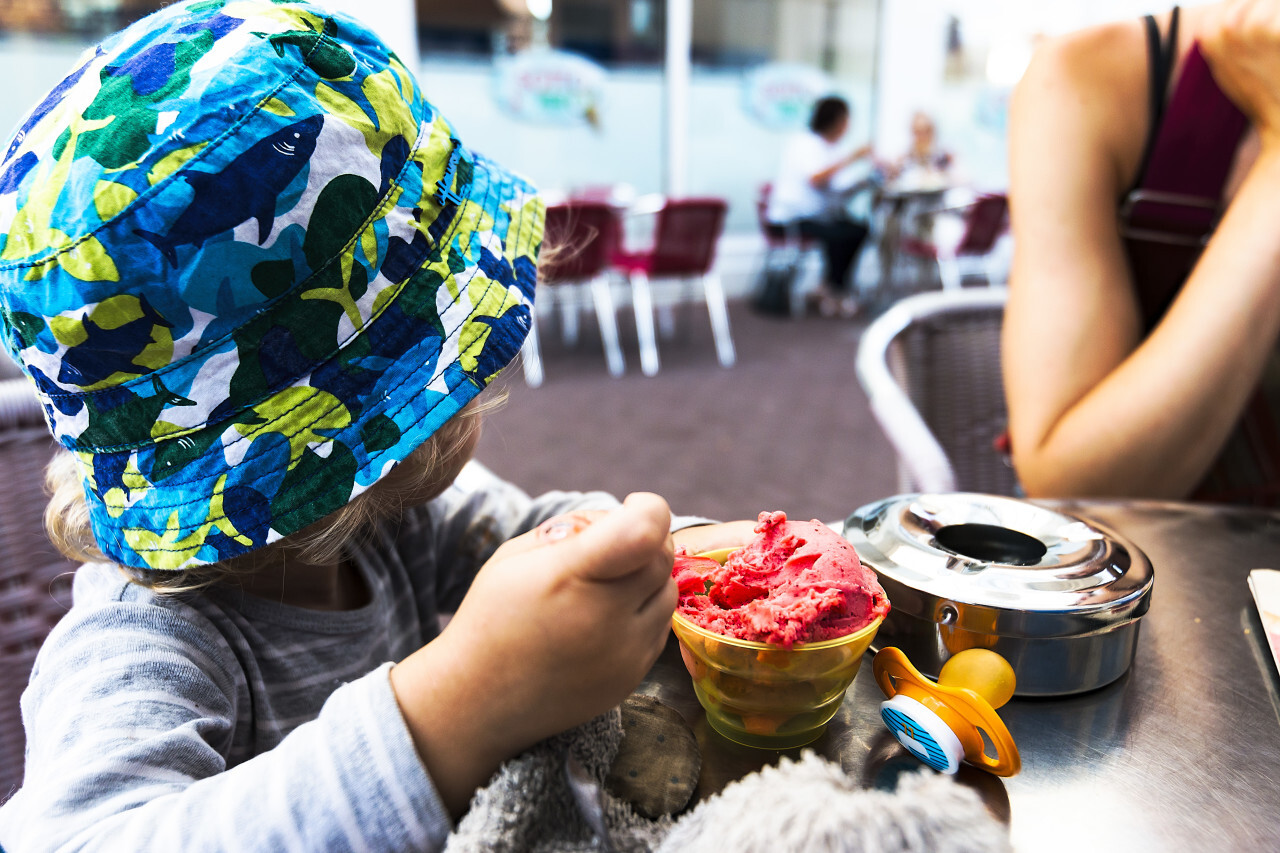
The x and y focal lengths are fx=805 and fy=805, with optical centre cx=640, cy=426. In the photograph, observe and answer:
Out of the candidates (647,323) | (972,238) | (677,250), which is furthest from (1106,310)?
(972,238)

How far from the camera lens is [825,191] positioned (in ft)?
20.1

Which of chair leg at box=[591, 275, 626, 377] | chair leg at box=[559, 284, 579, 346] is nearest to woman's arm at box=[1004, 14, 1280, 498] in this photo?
chair leg at box=[591, 275, 626, 377]

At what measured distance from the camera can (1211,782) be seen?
465 millimetres

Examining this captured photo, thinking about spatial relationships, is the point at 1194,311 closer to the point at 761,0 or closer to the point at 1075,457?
the point at 1075,457

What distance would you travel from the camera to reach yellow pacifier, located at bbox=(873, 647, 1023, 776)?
431 millimetres

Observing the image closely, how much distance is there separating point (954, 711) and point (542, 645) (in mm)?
229

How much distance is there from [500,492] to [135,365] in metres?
0.46

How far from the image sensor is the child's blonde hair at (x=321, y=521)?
1.90ft

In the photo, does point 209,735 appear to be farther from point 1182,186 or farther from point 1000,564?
point 1182,186

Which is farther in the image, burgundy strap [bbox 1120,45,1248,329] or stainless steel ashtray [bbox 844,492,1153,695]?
burgundy strap [bbox 1120,45,1248,329]

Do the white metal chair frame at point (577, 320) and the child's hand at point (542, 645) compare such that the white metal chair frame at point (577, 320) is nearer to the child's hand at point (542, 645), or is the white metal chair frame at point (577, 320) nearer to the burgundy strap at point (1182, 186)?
the burgundy strap at point (1182, 186)

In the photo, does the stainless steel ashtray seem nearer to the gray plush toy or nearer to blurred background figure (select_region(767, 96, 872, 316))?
the gray plush toy

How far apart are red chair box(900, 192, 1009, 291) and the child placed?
5.45 meters

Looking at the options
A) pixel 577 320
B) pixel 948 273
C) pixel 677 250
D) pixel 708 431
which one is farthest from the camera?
pixel 948 273
